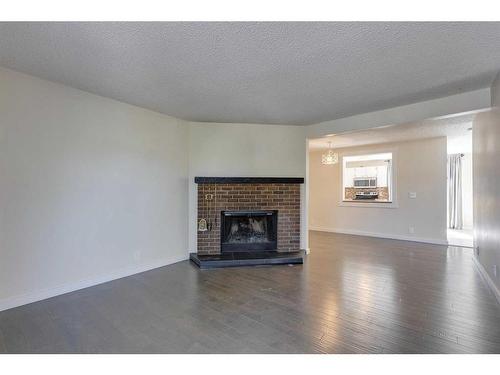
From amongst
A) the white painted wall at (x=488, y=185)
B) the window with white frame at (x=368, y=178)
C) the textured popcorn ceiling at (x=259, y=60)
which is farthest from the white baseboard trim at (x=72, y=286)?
the window with white frame at (x=368, y=178)

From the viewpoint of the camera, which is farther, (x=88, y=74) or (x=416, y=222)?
(x=416, y=222)

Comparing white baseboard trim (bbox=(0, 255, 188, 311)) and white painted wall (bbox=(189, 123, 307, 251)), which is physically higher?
white painted wall (bbox=(189, 123, 307, 251))

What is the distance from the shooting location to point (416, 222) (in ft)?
19.6

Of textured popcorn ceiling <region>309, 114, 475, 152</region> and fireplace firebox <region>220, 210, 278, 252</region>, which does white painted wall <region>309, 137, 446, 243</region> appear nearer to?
textured popcorn ceiling <region>309, 114, 475, 152</region>

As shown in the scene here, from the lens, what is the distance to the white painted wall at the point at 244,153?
4602 mm

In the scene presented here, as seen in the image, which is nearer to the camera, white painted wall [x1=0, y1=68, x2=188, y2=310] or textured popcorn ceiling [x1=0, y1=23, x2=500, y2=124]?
textured popcorn ceiling [x1=0, y1=23, x2=500, y2=124]

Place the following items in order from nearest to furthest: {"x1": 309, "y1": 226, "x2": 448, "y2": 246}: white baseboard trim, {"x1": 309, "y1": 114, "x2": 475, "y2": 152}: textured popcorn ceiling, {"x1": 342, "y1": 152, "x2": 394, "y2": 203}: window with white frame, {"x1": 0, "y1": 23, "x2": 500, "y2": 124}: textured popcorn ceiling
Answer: {"x1": 0, "y1": 23, "x2": 500, "y2": 124}: textured popcorn ceiling < {"x1": 309, "y1": 114, "x2": 475, "y2": 152}: textured popcorn ceiling < {"x1": 309, "y1": 226, "x2": 448, "y2": 246}: white baseboard trim < {"x1": 342, "y1": 152, "x2": 394, "y2": 203}: window with white frame

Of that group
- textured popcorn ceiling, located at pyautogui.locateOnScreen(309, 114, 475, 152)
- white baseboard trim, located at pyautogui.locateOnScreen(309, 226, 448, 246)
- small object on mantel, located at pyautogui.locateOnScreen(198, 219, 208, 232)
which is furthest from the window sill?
small object on mantel, located at pyautogui.locateOnScreen(198, 219, 208, 232)

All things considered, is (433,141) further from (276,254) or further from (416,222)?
(276,254)

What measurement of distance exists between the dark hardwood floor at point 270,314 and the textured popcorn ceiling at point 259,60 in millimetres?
2308

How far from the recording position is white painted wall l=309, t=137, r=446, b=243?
568 centimetres

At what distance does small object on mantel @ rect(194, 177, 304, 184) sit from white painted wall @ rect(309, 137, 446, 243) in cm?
291

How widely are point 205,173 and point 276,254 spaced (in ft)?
6.02
